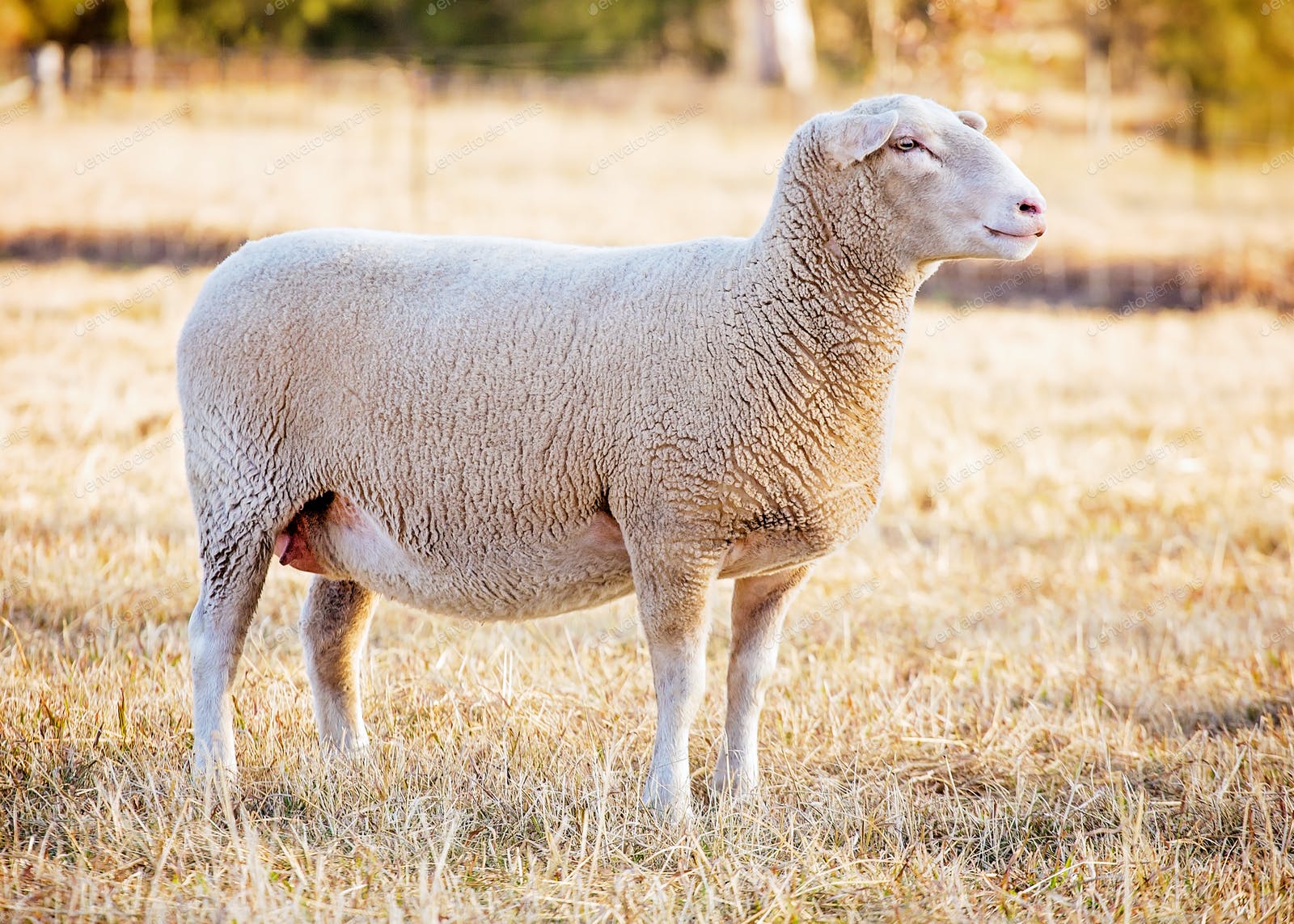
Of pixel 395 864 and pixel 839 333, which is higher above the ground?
pixel 839 333

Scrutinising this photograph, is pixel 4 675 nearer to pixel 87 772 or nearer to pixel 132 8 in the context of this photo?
pixel 87 772

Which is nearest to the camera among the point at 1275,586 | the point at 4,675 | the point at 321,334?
the point at 321,334

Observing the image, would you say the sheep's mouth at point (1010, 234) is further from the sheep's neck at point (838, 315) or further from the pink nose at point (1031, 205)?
the sheep's neck at point (838, 315)

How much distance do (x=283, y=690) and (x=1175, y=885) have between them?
2657 millimetres

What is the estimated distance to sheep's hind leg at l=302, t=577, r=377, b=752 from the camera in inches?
156

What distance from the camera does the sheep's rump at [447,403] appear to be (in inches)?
137

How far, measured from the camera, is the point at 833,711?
13.9 ft

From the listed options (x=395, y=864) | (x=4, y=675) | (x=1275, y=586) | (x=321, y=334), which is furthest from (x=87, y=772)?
(x=1275, y=586)
